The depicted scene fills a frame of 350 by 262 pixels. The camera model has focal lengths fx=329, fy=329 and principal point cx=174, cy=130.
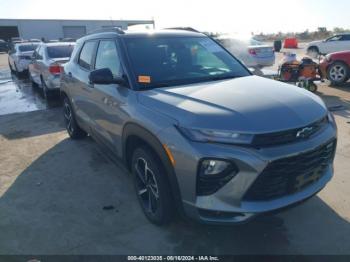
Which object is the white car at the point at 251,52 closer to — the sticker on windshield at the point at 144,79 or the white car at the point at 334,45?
the white car at the point at 334,45

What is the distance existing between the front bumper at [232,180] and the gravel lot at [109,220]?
0.79 ft

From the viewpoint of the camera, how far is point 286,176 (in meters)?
2.60

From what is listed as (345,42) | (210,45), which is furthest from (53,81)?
(345,42)

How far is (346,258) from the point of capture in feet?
9.19

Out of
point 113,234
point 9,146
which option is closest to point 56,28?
point 9,146

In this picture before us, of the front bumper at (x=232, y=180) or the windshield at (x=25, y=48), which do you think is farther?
the windshield at (x=25, y=48)

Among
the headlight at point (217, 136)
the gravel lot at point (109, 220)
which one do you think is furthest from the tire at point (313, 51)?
the headlight at point (217, 136)

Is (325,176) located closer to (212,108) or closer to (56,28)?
(212,108)

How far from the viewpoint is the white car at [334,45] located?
62.2 ft

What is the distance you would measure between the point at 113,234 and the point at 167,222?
57cm

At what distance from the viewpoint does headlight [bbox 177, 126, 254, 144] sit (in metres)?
2.48

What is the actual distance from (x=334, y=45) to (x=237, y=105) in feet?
64.5

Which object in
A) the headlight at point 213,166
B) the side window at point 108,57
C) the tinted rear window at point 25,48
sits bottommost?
the tinted rear window at point 25,48

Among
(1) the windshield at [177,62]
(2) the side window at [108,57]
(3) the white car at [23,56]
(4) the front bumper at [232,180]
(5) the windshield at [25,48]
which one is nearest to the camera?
(4) the front bumper at [232,180]
